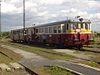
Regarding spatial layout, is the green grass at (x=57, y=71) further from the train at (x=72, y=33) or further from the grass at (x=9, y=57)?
the train at (x=72, y=33)

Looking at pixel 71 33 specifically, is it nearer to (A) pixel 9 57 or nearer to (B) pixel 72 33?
(B) pixel 72 33

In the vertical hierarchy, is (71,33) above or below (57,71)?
above

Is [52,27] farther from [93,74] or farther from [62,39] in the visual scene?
[93,74]

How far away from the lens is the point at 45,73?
1361 cm

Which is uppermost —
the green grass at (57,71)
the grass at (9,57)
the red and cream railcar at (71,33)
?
the red and cream railcar at (71,33)

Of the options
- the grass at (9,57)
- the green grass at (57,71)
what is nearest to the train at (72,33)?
the grass at (9,57)

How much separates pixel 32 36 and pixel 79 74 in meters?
33.0

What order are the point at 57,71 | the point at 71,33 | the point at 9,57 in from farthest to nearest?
the point at 71,33
the point at 9,57
the point at 57,71

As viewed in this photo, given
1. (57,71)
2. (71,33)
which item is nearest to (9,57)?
(57,71)

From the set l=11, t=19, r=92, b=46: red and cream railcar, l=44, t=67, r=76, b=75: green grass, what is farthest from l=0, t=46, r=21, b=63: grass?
l=11, t=19, r=92, b=46: red and cream railcar

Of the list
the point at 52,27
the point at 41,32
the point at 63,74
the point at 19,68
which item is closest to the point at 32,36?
the point at 41,32

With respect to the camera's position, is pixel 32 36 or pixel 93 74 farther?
pixel 32 36

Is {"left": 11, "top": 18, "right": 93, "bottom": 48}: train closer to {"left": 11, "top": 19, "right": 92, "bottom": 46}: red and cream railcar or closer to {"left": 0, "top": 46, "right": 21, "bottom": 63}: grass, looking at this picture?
{"left": 11, "top": 19, "right": 92, "bottom": 46}: red and cream railcar

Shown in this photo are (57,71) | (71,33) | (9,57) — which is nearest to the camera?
(57,71)
